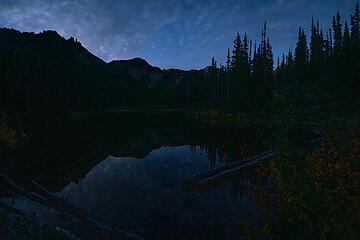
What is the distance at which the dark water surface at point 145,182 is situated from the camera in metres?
7.01

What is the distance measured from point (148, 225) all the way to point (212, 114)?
138 feet

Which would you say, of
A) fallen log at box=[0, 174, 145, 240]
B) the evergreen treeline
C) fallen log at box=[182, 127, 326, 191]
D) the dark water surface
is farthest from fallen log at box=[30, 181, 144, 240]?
the evergreen treeline

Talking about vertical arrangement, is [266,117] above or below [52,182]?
above

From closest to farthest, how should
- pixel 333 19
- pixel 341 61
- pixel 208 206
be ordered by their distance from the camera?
pixel 208 206 < pixel 341 61 < pixel 333 19

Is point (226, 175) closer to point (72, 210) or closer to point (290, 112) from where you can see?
point (290, 112)

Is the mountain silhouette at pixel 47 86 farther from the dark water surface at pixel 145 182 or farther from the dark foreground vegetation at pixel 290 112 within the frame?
the dark water surface at pixel 145 182

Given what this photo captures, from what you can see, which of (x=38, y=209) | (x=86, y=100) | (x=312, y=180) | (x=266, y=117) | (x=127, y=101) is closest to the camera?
(x=312, y=180)

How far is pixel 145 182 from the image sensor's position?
1083cm

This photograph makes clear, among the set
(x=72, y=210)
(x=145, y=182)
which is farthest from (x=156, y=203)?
(x=72, y=210)

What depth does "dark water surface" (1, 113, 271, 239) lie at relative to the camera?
23.0 feet

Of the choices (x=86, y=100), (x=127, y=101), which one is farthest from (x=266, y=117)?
(x=127, y=101)

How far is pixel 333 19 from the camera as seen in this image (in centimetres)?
5306

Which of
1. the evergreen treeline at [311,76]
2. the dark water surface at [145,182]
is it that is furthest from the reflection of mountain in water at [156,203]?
the evergreen treeline at [311,76]

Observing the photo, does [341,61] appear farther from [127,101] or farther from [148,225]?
[127,101]
